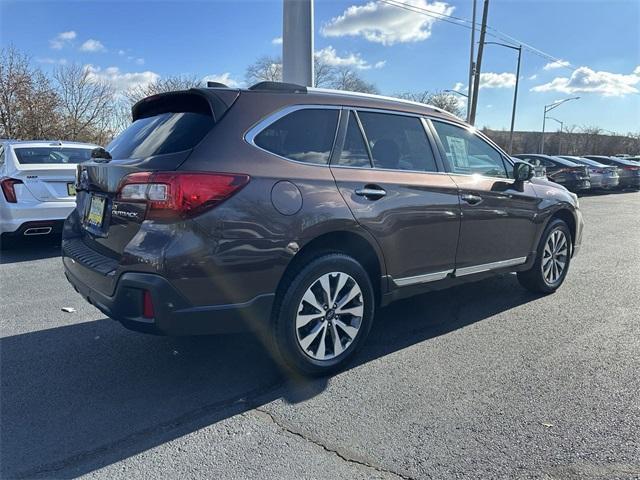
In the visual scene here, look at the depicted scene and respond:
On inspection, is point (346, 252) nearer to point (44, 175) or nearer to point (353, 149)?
point (353, 149)

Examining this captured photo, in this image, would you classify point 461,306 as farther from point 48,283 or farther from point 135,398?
point 48,283

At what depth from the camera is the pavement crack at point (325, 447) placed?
2.32 meters

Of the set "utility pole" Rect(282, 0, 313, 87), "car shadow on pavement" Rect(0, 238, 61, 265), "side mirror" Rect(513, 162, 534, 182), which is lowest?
"car shadow on pavement" Rect(0, 238, 61, 265)

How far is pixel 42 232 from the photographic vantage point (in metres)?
6.52

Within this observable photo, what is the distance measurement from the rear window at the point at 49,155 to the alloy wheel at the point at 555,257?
231 inches

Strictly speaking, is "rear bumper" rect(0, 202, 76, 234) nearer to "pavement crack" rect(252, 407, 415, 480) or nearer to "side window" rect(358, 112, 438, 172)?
"side window" rect(358, 112, 438, 172)

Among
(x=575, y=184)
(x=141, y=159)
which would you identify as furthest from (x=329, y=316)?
(x=575, y=184)

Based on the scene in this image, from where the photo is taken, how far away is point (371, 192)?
3.31 m

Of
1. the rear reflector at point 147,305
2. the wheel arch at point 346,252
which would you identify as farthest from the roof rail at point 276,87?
the rear reflector at point 147,305

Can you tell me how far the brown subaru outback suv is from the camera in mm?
2658

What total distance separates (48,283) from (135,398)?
3.10m

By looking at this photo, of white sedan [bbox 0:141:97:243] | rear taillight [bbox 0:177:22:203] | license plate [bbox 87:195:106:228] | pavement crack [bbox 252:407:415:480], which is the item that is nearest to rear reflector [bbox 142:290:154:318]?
license plate [bbox 87:195:106:228]

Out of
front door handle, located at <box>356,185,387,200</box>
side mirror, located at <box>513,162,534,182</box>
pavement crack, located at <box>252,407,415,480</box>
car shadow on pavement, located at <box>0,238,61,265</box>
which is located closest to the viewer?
pavement crack, located at <box>252,407,415,480</box>

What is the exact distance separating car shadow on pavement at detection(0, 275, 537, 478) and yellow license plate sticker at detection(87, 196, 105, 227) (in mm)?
1010
